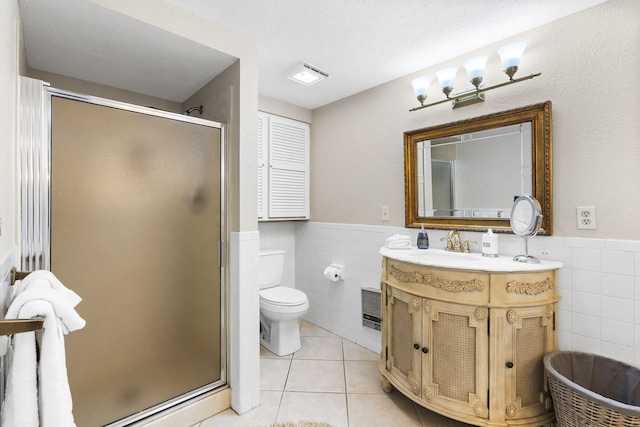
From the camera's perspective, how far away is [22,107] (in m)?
1.26

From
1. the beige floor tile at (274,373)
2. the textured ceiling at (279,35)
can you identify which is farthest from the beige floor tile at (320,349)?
the textured ceiling at (279,35)

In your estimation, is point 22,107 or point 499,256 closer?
point 22,107

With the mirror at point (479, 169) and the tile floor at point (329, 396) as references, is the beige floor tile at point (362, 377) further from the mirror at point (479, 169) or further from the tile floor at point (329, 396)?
the mirror at point (479, 169)

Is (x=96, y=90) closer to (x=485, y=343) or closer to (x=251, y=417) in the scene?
(x=251, y=417)

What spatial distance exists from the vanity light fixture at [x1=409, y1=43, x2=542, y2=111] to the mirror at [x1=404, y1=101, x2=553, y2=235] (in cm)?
16

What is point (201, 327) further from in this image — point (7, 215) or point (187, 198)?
point (7, 215)

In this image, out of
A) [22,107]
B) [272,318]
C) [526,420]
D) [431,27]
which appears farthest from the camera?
[272,318]

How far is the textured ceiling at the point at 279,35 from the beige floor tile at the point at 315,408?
2.17 metres

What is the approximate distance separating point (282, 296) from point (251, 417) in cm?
97

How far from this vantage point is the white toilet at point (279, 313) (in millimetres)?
2475

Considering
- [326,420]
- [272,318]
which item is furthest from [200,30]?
[326,420]

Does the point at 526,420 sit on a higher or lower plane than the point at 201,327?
lower

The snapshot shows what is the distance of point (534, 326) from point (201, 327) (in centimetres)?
186

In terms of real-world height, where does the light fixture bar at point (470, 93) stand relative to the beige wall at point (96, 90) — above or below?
below
